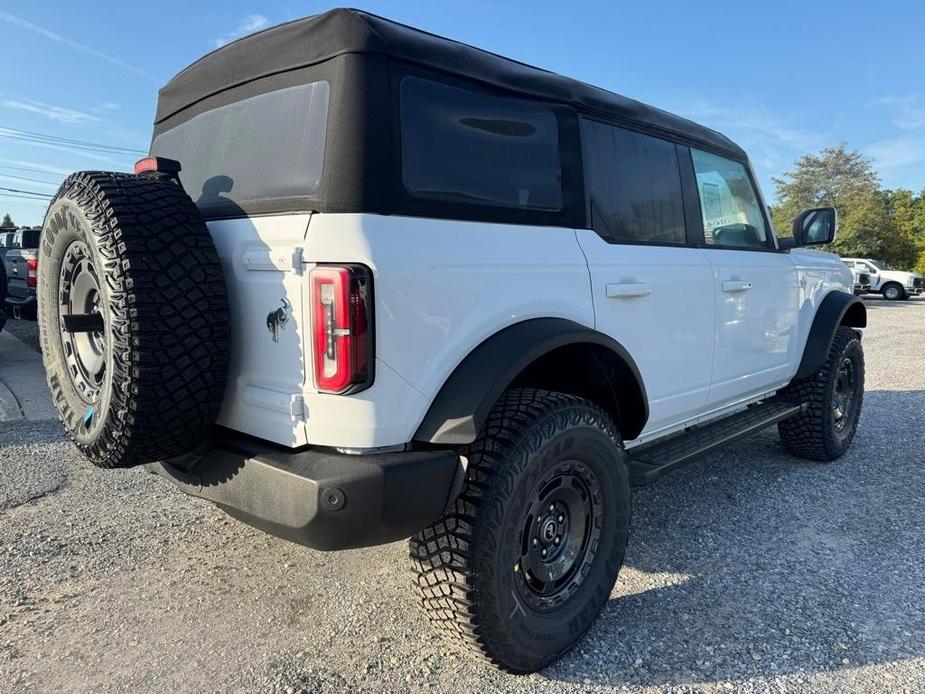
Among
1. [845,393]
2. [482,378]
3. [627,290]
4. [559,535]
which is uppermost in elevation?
[627,290]

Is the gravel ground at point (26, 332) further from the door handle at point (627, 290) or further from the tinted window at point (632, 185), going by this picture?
the door handle at point (627, 290)

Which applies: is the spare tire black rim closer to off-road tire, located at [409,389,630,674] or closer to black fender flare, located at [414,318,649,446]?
black fender flare, located at [414,318,649,446]

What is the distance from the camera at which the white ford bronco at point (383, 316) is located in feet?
6.10

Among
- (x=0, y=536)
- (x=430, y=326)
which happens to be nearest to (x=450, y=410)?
(x=430, y=326)

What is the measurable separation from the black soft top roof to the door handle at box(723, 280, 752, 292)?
2.98 ft

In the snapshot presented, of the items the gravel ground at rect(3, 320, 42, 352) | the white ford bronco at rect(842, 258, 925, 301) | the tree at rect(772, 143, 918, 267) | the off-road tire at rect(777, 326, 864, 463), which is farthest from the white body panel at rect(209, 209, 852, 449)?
the tree at rect(772, 143, 918, 267)

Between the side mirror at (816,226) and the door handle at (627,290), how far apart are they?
6.18 ft

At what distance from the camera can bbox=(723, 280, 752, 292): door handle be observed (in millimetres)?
3336

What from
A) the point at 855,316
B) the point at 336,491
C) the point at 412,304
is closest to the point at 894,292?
the point at 855,316

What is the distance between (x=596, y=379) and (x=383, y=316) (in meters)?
1.15

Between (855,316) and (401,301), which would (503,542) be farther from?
(855,316)

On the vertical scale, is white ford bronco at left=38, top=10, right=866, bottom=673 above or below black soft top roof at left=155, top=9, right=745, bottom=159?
below

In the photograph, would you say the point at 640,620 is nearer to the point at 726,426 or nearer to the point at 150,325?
the point at 726,426

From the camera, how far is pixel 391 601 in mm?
2650
